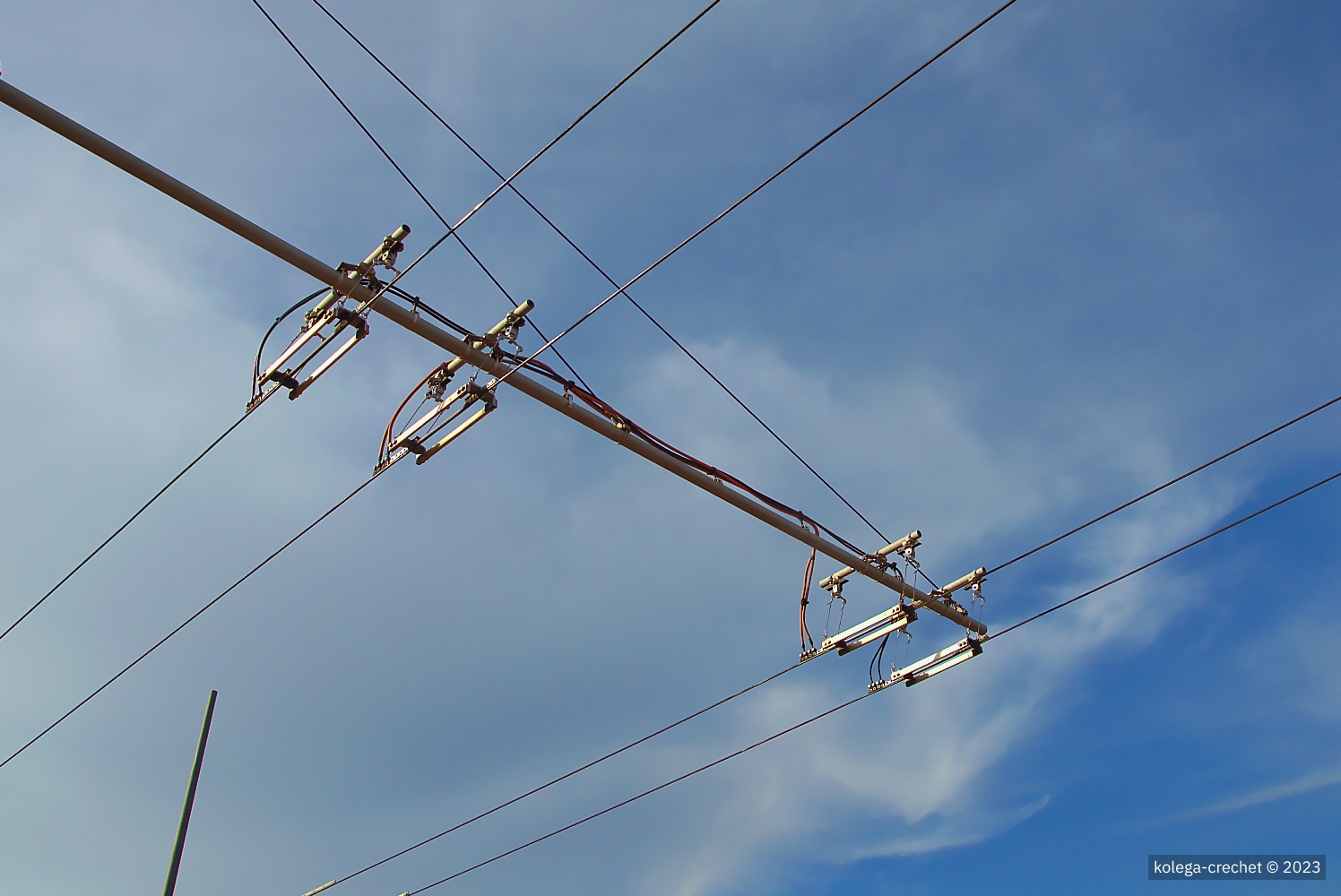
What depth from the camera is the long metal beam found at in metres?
7.66

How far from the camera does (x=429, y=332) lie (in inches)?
373

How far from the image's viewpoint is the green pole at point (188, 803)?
1842 cm

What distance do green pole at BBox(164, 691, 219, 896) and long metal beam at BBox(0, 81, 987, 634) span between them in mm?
13015

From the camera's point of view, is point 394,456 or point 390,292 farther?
point 394,456

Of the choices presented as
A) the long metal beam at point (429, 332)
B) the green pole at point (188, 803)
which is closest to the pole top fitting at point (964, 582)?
the long metal beam at point (429, 332)

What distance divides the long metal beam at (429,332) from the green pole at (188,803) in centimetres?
1302

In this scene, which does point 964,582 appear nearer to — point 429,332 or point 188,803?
point 429,332

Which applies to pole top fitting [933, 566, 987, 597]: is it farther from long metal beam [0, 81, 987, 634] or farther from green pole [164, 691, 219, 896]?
green pole [164, 691, 219, 896]

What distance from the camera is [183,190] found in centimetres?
817

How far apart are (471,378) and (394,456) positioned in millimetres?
1183

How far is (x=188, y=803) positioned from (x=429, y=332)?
13.6 m

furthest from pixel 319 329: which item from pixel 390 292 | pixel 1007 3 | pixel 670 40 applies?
pixel 1007 3

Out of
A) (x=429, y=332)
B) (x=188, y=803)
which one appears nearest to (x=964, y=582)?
(x=429, y=332)

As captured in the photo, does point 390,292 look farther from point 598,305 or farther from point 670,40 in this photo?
point 670,40
